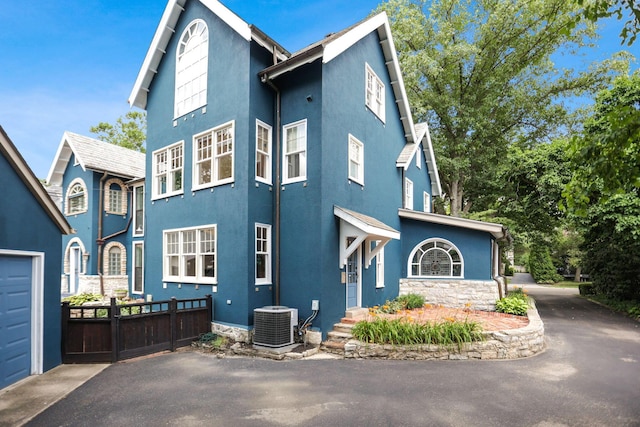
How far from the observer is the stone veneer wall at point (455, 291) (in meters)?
13.3

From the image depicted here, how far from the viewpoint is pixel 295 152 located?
10461 millimetres

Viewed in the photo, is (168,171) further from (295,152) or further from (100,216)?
(100,216)

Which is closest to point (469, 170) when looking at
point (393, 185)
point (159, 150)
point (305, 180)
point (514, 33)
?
point (514, 33)

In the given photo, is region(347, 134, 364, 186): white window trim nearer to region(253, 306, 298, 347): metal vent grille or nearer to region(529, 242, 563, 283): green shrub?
region(253, 306, 298, 347): metal vent grille

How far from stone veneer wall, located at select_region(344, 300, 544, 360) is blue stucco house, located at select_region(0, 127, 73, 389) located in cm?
615

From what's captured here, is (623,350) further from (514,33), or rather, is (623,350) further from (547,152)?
(514,33)

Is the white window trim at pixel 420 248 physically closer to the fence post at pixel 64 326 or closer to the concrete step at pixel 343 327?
the concrete step at pixel 343 327

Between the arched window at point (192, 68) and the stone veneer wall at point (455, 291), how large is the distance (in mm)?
9938

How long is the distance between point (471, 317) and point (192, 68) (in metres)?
11.6

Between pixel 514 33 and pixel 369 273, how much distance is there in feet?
64.5

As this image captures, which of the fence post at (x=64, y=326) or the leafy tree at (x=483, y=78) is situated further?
the leafy tree at (x=483, y=78)

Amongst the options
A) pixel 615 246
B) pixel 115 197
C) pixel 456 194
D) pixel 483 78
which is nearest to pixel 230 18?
pixel 115 197

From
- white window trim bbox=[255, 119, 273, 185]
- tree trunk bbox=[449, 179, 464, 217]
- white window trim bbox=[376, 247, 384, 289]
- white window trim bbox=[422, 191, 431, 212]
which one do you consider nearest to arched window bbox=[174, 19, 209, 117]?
white window trim bbox=[255, 119, 273, 185]

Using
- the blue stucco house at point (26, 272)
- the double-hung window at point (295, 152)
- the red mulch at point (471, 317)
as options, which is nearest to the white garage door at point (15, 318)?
the blue stucco house at point (26, 272)
